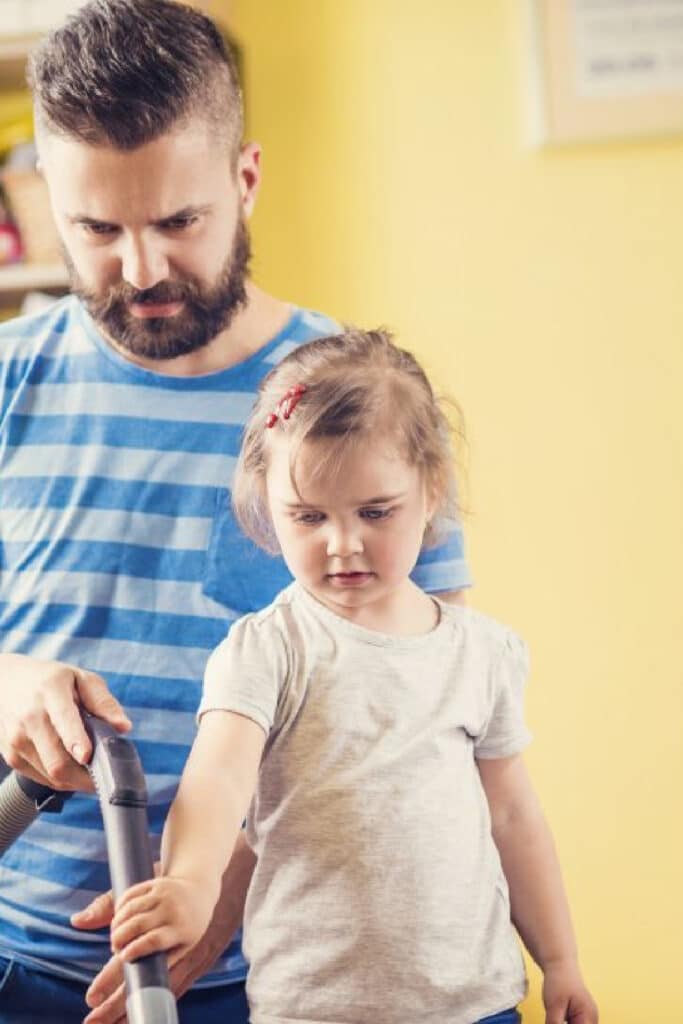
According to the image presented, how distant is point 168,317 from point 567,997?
697mm

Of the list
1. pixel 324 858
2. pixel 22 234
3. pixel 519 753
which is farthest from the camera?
pixel 22 234

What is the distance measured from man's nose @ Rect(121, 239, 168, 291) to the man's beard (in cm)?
2

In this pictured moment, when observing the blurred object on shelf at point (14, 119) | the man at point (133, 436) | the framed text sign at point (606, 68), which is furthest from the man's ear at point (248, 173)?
the blurred object on shelf at point (14, 119)

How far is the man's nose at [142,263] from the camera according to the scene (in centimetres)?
125

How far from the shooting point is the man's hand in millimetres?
1022

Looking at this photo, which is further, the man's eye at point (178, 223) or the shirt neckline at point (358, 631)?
the man's eye at point (178, 223)

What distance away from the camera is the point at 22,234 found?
228 cm

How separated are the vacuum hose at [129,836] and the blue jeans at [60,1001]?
403 millimetres

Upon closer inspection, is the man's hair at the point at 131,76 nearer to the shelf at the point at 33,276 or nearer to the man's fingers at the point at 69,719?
the man's fingers at the point at 69,719

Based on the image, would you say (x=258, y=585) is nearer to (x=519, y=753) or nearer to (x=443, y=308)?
(x=519, y=753)

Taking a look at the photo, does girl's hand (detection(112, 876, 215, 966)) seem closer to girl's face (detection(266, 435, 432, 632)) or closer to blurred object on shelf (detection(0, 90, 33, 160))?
girl's face (detection(266, 435, 432, 632))

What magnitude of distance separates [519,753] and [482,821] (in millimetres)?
85

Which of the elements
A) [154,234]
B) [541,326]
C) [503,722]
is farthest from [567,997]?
[541,326]

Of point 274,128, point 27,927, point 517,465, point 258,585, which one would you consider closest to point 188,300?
point 258,585
